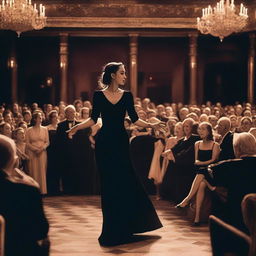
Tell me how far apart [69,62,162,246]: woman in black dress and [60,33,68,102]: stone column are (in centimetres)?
1545

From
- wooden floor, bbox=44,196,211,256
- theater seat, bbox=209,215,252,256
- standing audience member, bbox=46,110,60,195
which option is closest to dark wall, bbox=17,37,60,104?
standing audience member, bbox=46,110,60,195

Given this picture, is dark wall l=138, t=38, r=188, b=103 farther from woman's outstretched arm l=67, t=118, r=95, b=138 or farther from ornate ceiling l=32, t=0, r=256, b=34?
woman's outstretched arm l=67, t=118, r=95, b=138

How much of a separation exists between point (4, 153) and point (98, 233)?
3.50 m

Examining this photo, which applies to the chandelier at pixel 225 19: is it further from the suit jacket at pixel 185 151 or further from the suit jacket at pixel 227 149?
the suit jacket at pixel 227 149

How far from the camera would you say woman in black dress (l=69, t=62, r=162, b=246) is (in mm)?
5754

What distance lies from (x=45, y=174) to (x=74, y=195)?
2.61 ft

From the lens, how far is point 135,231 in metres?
5.91

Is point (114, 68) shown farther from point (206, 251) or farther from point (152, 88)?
point (152, 88)

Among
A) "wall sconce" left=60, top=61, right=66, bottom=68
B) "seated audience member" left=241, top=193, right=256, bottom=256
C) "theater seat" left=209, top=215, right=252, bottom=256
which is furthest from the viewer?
"wall sconce" left=60, top=61, right=66, bottom=68

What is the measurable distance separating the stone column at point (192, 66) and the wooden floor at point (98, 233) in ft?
43.8

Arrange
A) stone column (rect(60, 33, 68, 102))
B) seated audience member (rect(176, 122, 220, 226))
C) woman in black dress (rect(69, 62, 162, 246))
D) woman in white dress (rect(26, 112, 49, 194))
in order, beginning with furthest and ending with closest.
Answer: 1. stone column (rect(60, 33, 68, 102))
2. woman in white dress (rect(26, 112, 49, 194))
3. seated audience member (rect(176, 122, 220, 226))
4. woman in black dress (rect(69, 62, 162, 246))

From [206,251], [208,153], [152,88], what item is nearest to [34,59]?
[152,88]

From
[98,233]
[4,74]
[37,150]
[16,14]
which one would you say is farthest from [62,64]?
[98,233]

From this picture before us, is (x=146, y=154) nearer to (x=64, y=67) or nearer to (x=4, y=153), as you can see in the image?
(x=4, y=153)
